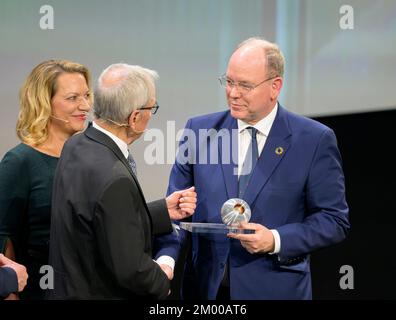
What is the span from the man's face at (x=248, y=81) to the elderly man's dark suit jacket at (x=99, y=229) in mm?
640

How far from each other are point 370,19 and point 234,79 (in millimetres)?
1652

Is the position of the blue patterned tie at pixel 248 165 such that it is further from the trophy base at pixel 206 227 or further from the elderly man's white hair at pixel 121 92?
the elderly man's white hair at pixel 121 92

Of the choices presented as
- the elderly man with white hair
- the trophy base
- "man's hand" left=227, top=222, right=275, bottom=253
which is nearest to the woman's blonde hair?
the elderly man with white hair

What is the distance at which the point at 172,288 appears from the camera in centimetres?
416

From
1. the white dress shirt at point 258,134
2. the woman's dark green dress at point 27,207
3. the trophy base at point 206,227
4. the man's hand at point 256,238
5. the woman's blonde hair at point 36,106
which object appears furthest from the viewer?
the woman's blonde hair at point 36,106

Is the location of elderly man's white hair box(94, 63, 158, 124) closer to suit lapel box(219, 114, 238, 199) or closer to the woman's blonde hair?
suit lapel box(219, 114, 238, 199)

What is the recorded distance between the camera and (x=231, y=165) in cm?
271

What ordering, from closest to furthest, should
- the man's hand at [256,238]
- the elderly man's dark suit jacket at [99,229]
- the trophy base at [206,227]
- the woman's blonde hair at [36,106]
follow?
the elderly man's dark suit jacket at [99,229]
the man's hand at [256,238]
the trophy base at [206,227]
the woman's blonde hair at [36,106]

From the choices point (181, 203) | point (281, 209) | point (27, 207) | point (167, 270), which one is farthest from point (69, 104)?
point (281, 209)

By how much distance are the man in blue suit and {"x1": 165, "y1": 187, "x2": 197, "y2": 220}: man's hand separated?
92 mm

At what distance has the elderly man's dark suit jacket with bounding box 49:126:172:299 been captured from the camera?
2148mm

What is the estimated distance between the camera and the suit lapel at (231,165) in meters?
2.69

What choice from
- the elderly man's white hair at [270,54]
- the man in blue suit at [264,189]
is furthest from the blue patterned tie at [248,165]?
the elderly man's white hair at [270,54]

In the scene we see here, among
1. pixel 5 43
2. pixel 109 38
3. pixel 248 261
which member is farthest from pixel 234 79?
pixel 5 43
